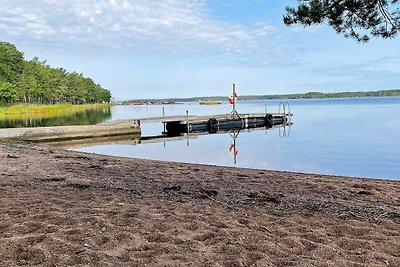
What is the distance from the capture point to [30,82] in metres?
54.5

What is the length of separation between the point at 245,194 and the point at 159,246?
8.74 ft

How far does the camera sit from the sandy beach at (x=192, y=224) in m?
2.90

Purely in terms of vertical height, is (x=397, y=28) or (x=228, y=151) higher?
(x=397, y=28)

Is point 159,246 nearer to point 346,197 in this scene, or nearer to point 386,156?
point 346,197

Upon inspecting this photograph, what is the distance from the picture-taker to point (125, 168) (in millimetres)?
8578

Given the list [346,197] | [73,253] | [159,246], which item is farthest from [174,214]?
[346,197]

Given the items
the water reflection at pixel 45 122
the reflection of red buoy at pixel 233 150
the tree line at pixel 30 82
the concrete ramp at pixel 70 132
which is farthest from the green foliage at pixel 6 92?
the reflection of red buoy at pixel 233 150

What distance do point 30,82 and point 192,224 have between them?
56.5m

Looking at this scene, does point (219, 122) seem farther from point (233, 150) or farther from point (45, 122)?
point (45, 122)

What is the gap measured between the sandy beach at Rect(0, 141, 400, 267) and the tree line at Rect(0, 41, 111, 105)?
4602 cm

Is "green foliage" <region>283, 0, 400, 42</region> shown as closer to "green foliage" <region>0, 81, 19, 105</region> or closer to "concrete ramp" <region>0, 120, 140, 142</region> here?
"concrete ramp" <region>0, 120, 140, 142</region>

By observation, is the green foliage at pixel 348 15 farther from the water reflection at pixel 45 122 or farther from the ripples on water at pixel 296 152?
the water reflection at pixel 45 122

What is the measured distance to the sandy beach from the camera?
114 inches

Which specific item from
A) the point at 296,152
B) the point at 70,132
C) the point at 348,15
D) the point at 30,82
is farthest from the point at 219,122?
the point at 30,82
